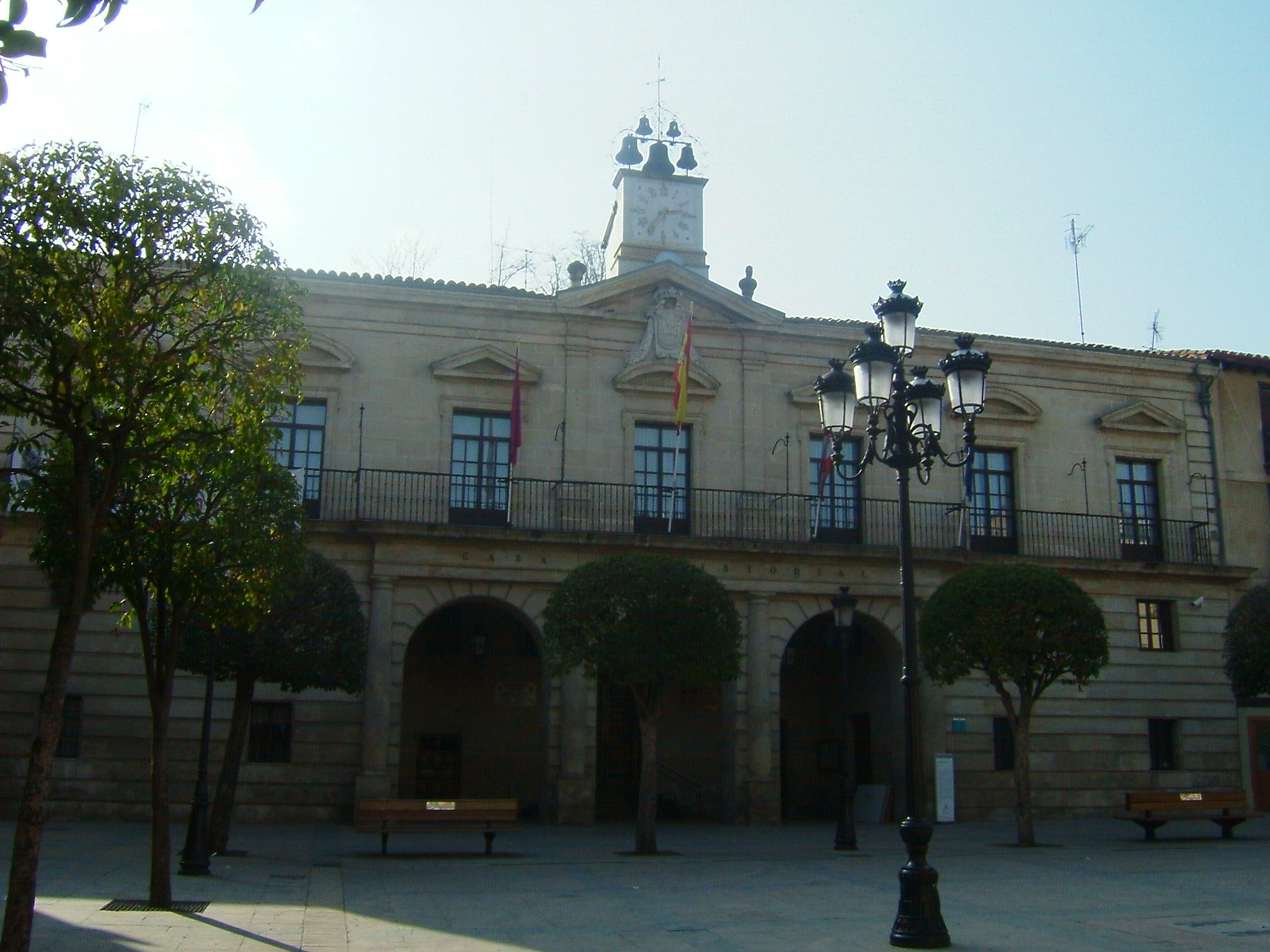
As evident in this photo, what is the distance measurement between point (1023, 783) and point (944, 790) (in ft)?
12.9

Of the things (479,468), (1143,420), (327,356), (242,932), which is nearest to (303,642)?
(242,932)

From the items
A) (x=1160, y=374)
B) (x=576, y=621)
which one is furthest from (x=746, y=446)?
(x=1160, y=374)

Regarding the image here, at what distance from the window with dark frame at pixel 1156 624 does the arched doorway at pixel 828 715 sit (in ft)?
16.6

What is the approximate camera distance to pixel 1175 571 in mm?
25078

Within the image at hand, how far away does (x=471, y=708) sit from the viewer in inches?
972

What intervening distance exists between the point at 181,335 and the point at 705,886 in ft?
25.6

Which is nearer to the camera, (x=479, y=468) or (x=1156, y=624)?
(x=479, y=468)

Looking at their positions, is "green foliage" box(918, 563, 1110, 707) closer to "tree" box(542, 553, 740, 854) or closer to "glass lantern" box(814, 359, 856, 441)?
"tree" box(542, 553, 740, 854)

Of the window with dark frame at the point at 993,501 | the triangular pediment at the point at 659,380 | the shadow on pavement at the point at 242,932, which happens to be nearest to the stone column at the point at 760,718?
the triangular pediment at the point at 659,380

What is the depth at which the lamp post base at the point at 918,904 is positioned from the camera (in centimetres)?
957

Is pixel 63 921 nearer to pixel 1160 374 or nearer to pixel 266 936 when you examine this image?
pixel 266 936

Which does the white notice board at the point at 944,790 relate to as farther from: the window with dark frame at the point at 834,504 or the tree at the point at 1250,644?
the tree at the point at 1250,644

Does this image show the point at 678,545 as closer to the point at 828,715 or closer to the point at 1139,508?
the point at 828,715

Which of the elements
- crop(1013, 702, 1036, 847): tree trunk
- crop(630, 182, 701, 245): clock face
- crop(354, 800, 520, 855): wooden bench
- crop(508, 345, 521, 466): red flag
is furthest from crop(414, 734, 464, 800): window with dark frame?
crop(630, 182, 701, 245): clock face
